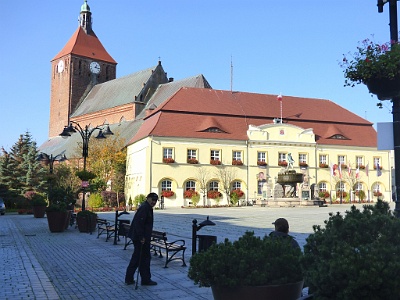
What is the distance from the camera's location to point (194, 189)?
46406 millimetres

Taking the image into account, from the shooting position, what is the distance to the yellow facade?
150 feet

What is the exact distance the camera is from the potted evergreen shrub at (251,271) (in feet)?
15.0

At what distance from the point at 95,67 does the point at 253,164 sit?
142 feet

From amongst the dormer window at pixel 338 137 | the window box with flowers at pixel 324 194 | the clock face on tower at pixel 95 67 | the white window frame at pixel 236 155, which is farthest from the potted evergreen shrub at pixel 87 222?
the clock face on tower at pixel 95 67

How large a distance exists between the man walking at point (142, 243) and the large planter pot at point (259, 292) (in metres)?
3.82

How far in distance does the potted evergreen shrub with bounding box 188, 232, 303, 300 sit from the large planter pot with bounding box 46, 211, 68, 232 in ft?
51.0

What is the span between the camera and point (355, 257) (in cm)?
368

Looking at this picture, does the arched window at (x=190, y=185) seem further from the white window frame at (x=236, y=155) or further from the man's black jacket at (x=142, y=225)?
the man's black jacket at (x=142, y=225)

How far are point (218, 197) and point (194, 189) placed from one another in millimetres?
2584

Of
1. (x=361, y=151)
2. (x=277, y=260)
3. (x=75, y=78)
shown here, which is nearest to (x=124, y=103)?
(x=75, y=78)

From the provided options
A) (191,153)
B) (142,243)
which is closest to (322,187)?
(191,153)

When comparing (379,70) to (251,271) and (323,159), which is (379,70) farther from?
(323,159)

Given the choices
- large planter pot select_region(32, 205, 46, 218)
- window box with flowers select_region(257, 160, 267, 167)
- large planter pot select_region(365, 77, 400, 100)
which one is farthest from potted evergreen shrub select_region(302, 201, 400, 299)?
window box with flowers select_region(257, 160, 267, 167)

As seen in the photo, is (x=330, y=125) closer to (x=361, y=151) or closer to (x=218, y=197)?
(x=361, y=151)
